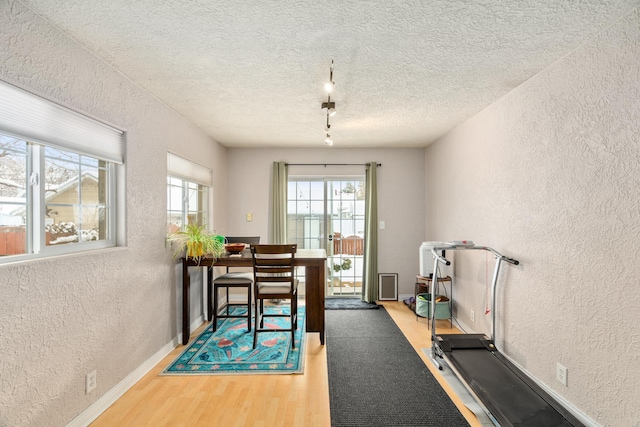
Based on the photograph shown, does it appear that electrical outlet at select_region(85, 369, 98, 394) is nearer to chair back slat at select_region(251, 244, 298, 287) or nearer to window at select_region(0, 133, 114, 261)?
window at select_region(0, 133, 114, 261)

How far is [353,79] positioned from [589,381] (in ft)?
8.60

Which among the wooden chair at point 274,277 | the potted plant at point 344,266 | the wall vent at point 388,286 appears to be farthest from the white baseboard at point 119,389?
the wall vent at point 388,286

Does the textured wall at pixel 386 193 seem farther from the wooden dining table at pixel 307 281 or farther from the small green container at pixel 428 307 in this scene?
the wooden dining table at pixel 307 281

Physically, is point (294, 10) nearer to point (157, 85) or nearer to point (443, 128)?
point (157, 85)

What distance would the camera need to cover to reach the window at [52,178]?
1651 millimetres

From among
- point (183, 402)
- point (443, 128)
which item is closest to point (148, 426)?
point (183, 402)

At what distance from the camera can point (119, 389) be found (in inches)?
94.0

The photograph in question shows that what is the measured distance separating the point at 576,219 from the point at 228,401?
2.74 meters

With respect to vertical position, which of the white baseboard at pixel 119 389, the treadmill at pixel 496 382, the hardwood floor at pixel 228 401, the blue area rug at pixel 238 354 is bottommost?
the hardwood floor at pixel 228 401

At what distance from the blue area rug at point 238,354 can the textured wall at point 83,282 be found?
0.33 meters

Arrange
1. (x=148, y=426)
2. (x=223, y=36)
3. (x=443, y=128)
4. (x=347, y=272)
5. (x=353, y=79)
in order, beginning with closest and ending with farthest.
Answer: (x=223, y=36) → (x=148, y=426) → (x=353, y=79) → (x=443, y=128) → (x=347, y=272)

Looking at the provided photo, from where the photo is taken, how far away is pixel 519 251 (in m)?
2.71

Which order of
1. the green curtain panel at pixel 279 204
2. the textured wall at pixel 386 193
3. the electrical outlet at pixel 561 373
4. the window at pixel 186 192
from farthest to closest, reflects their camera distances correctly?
1. the textured wall at pixel 386 193
2. the green curtain panel at pixel 279 204
3. the window at pixel 186 192
4. the electrical outlet at pixel 561 373

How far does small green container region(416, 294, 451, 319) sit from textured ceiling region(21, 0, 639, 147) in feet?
7.63
